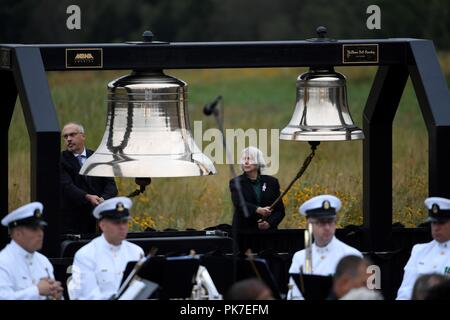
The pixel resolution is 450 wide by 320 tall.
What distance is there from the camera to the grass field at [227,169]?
17.6 meters

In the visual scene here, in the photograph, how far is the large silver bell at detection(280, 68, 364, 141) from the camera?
11750 millimetres

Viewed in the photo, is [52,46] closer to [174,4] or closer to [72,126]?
[72,126]

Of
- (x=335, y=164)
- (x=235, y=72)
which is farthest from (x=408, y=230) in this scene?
(x=235, y=72)

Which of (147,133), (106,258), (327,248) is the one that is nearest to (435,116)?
(327,248)

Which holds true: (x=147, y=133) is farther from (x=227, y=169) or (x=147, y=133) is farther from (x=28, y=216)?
(x=227, y=169)

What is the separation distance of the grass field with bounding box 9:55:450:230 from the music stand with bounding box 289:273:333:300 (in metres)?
6.93

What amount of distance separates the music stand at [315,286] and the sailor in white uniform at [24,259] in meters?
1.47

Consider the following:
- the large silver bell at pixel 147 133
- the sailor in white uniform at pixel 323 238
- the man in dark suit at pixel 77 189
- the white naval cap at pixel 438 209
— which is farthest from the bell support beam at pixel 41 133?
the man in dark suit at pixel 77 189

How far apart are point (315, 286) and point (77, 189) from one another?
457cm

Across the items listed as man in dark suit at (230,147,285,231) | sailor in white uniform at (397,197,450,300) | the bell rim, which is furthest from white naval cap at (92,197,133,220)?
man in dark suit at (230,147,285,231)

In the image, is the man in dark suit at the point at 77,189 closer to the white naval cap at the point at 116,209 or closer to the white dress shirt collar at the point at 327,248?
the white naval cap at the point at 116,209

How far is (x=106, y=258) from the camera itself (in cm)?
1044

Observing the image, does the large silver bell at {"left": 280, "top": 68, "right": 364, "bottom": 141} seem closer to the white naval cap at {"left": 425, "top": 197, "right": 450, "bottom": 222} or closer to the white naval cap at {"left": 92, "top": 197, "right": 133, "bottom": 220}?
the white naval cap at {"left": 425, "top": 197, "right": 450, "bottom": 222}

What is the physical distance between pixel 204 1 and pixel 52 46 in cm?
2710
